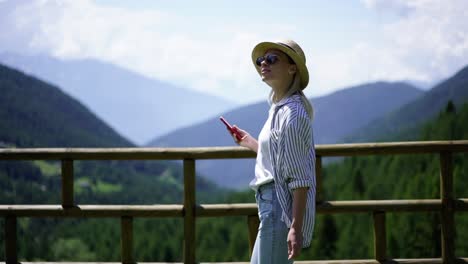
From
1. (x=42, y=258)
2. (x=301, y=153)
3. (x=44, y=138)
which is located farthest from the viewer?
(x=44, y=138)

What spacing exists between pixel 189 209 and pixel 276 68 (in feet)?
4.34

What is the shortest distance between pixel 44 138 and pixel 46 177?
10052 mm

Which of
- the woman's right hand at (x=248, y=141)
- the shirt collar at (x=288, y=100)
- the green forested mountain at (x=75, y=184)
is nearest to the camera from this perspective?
the shirt collar at (x=288, y=100)

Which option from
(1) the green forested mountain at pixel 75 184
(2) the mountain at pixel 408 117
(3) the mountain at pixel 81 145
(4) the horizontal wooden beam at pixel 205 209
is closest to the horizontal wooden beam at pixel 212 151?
(4) the horizontal wooden beam at pixel 205 209

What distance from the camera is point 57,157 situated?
3.36m

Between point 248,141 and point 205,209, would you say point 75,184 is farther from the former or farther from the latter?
point 248,141

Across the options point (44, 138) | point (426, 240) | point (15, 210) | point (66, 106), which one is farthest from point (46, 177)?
point (15, 210)

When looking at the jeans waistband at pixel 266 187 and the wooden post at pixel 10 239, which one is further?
the wooden post at pixel 10 239

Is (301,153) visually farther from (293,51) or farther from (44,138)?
(44,138)

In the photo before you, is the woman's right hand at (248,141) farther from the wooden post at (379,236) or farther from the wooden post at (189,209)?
the wooden post at (379,236)

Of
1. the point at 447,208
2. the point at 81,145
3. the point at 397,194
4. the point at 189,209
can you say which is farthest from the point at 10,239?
the point at 81,145

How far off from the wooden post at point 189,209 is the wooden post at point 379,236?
3.03 feet

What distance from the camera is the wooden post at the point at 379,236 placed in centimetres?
339

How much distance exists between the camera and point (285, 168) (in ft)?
6.78
